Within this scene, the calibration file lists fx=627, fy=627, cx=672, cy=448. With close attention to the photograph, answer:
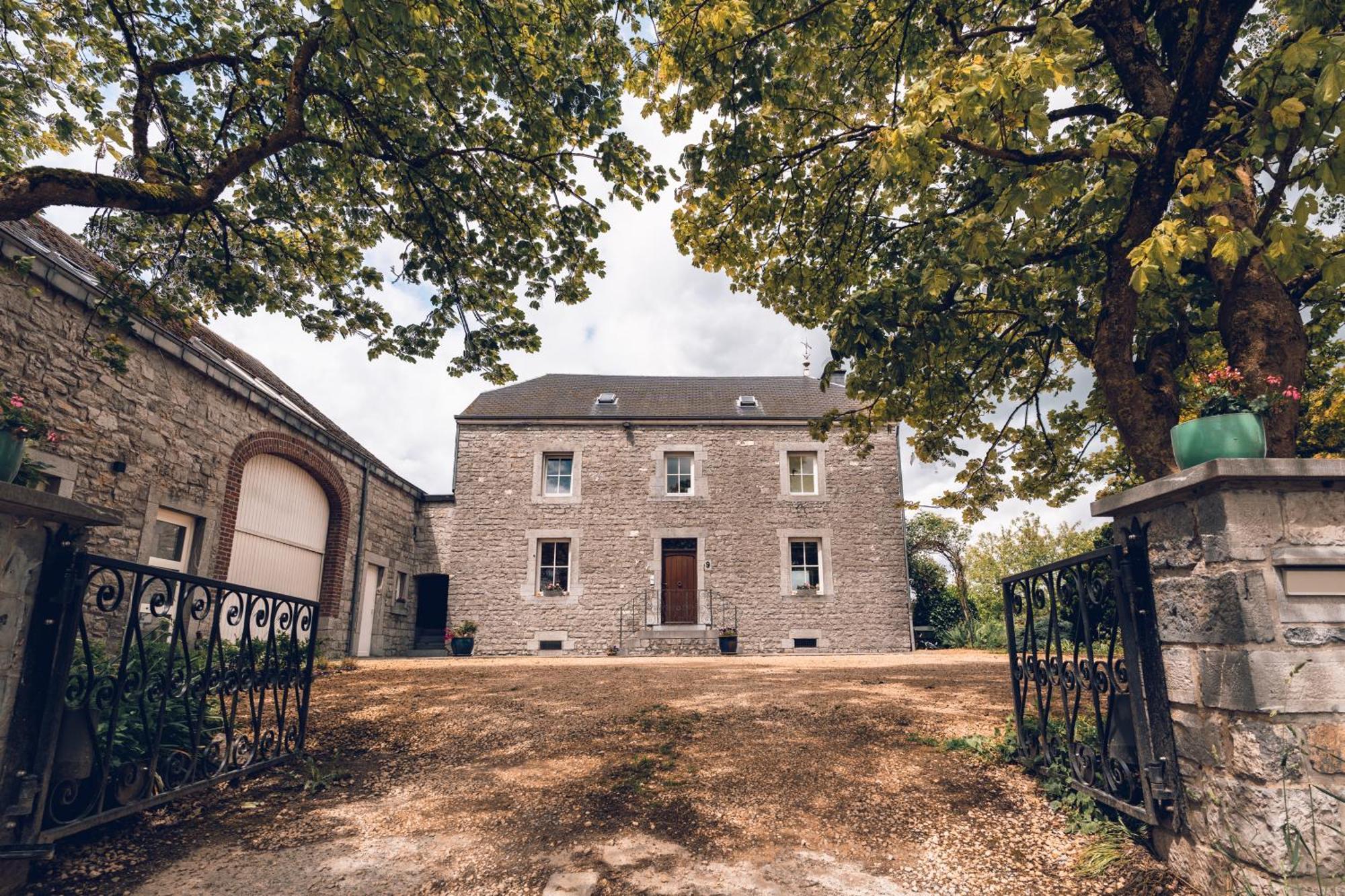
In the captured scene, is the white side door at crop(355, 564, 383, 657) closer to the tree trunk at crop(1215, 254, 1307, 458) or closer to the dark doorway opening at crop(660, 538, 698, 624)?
the dark doorway opening at crop(660, 538, 698, 624)

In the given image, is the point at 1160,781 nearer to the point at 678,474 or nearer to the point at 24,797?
the point at 24,797

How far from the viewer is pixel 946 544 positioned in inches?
709

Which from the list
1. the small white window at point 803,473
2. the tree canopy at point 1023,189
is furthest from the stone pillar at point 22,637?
the small white window at point 803,473

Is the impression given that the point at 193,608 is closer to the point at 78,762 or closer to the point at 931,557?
the point at 78,762

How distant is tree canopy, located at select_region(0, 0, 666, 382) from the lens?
4.63m

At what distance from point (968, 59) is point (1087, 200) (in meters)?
1.83

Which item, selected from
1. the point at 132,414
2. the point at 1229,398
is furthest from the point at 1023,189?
the point at 132,414

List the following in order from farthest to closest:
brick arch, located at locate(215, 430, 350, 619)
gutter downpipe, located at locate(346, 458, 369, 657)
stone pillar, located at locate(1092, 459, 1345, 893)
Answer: gutter downpipe, located at locate(346, 458, 369, 657), brick arch, located at locate(215, 430, 350, 619), stone pillar, located at locate(1092, 459, 1345, 893)

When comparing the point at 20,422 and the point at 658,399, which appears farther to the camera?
the point at 658,399

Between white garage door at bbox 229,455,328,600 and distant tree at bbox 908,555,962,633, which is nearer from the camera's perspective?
white garage door at bbox 229,455,328,600

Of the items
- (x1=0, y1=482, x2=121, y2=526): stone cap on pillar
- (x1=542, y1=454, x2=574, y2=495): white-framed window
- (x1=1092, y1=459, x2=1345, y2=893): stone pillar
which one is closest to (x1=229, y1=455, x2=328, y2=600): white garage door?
(x1=542, y1=454, x2=574, y2=495): white-framed window

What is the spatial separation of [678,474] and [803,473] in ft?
10.2

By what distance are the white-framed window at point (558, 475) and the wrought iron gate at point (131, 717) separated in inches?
437

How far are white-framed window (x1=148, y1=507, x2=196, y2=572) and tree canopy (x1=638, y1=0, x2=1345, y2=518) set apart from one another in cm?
747
